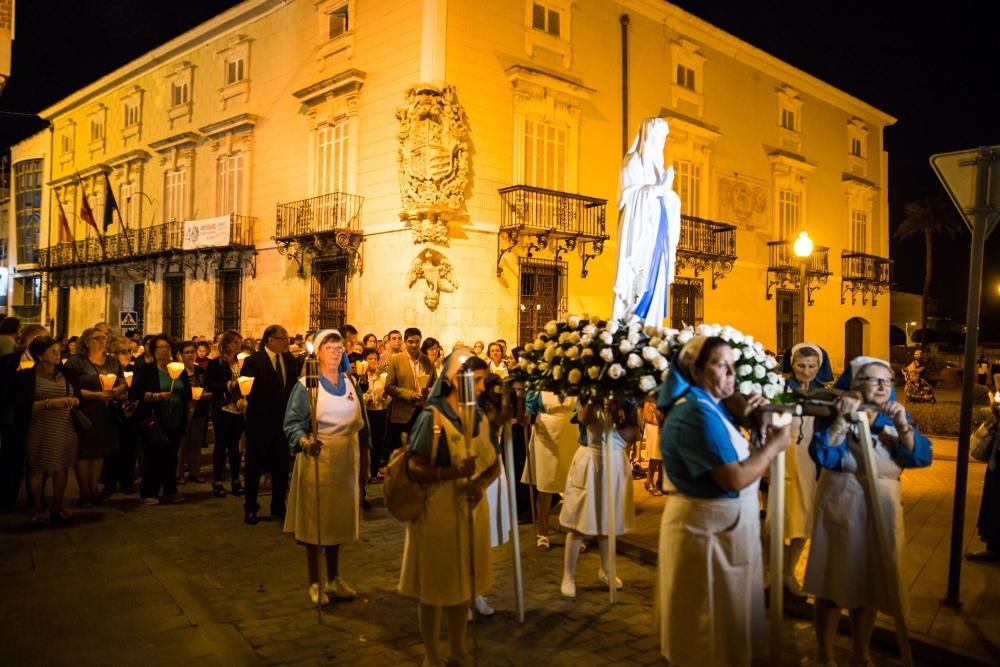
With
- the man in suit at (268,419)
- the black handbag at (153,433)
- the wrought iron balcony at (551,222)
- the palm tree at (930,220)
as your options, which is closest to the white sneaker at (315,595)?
the man in suit at (268,419)

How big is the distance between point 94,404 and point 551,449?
→ 533 cm

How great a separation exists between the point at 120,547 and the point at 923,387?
19.5 metres

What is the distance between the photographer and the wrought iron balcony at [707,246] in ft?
67.3

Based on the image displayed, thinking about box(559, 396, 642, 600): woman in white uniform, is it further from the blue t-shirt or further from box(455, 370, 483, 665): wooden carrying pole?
the blue t-shirt

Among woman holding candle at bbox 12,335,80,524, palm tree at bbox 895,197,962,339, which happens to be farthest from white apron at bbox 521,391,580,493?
palm tree at bbox 895,197,962,339

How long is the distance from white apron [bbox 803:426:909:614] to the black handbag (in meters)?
6.98

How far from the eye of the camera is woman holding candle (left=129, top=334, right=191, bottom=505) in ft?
27.5

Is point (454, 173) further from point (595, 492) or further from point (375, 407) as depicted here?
point (595, 492)

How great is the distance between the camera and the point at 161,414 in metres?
8.55

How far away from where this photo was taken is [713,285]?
21.8 m

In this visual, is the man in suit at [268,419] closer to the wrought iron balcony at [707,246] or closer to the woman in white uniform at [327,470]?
the woman in white uniform at [327,470]

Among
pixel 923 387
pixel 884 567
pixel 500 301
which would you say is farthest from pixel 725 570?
pixel 923 387

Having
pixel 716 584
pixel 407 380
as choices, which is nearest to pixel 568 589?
pixel 716 584

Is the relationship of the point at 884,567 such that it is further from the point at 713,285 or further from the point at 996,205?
the point at 713,285
